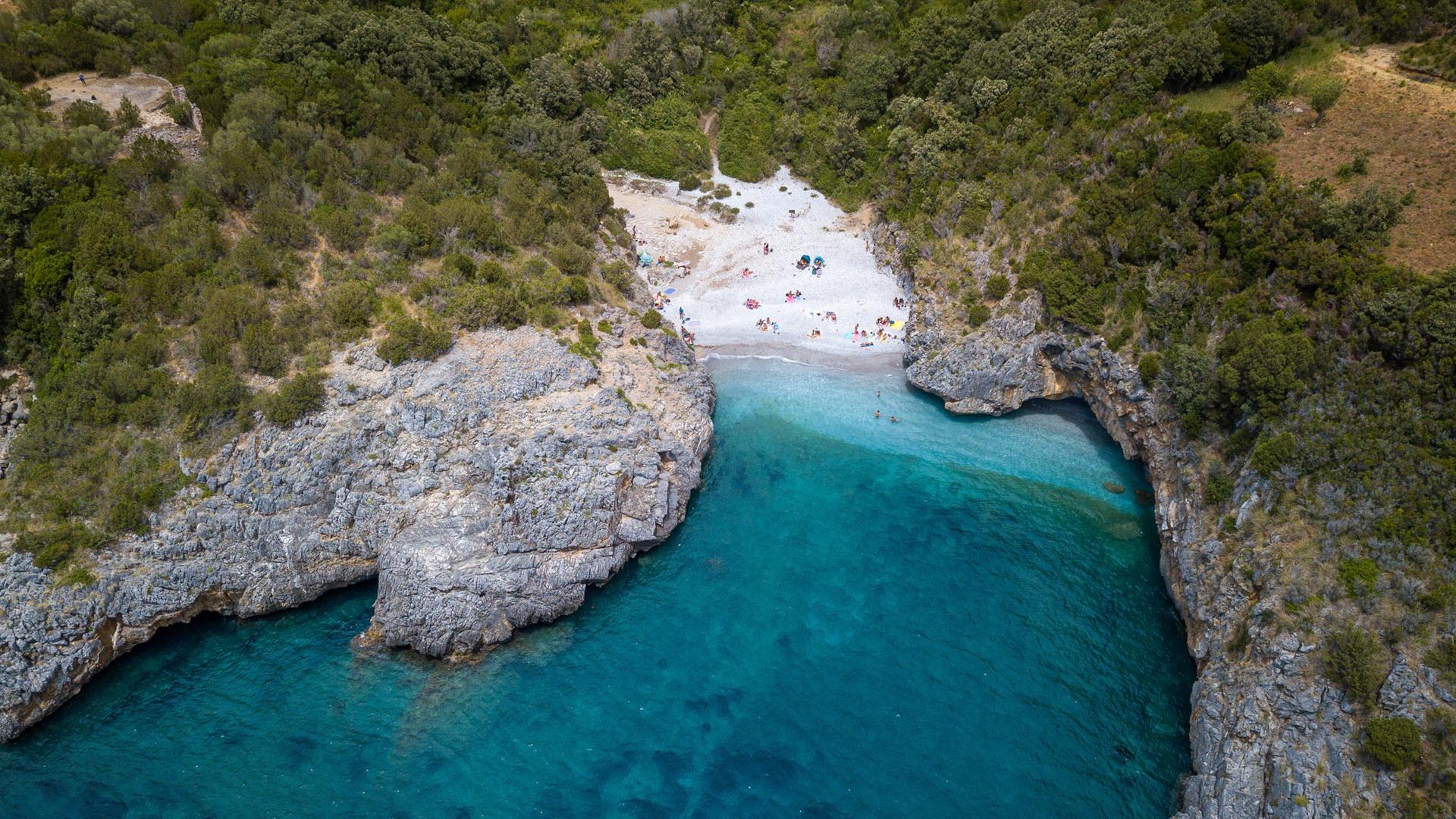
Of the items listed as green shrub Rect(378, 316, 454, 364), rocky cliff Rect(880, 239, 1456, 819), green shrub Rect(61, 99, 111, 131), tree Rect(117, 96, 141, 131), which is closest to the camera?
rocky cliff Rect(880, 239, 1456, 819)

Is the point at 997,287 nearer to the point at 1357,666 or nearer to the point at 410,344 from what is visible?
the point at 1357,666

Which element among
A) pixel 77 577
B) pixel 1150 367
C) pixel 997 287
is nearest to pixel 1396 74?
pixel 1150 367

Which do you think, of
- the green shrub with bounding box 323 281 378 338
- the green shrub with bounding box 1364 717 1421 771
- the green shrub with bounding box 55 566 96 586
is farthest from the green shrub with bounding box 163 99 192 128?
the green shrub with bounding box 1364 717 1421 771

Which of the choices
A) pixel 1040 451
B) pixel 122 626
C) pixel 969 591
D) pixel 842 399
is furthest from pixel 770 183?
pixel 122 626

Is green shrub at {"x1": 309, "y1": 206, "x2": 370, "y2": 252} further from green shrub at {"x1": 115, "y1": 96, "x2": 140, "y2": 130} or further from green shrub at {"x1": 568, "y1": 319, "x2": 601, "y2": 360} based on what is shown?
green shrub at {"x1": 568, "y1": 319, "x2": 601, "y2": 360}

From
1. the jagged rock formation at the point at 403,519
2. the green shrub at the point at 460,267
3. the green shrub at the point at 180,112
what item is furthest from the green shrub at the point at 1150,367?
the green shrub at the point at 180,112

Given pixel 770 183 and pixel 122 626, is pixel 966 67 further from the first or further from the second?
pixel 122 626
